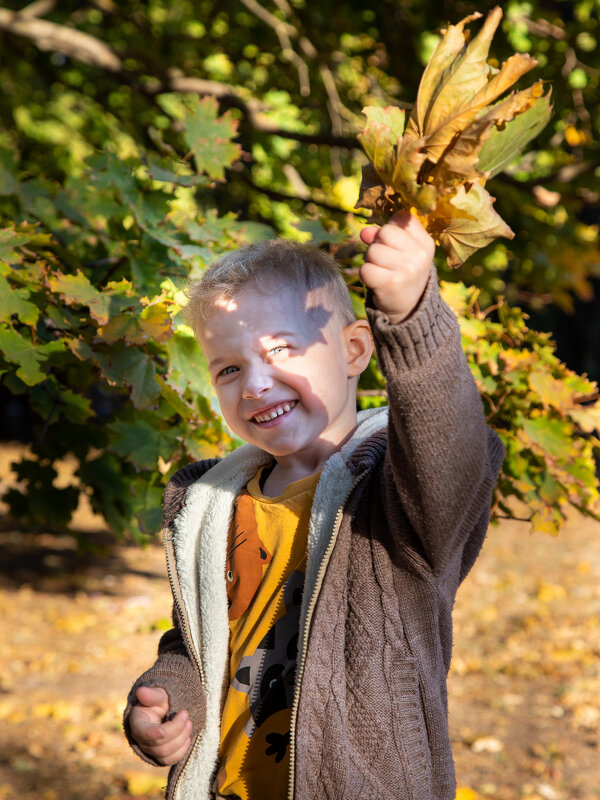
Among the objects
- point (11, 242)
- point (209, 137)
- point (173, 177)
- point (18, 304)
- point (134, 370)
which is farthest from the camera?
point (209, 137)

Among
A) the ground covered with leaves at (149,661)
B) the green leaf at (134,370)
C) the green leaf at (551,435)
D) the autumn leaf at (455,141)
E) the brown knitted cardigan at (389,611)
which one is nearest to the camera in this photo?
the autumn leaf at (455,141)

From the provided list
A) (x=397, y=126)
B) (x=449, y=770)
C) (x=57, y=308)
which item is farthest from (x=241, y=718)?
(x=57, y=308)

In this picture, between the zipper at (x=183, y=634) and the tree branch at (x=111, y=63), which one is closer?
the zipper at (x=183, y=634)

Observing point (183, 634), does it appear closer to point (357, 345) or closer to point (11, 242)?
point (357, 345)

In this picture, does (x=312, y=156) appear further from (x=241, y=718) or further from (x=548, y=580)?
(x=241, y=718)

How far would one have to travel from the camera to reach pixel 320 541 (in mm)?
1209

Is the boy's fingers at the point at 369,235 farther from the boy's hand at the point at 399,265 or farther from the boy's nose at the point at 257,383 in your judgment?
the boy's nose at the point at 257,383

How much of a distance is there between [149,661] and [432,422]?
4.15 metres

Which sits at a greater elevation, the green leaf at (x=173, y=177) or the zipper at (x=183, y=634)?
the green leaf at (x=173, y=177)

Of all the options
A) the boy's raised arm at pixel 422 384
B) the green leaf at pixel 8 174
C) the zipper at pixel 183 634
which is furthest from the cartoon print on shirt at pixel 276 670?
the green leaf at pixel 8 174

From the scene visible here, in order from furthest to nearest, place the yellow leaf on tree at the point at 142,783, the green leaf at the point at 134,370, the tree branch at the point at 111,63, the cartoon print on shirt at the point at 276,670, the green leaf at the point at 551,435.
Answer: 1. the tree branch at the point at 111,63
2. the yellow leaf on tree at the point at 142,783
3. the green leaf at the point at 551,435
4. the green leaf at the point at 134,370
5. the cartoon print on shirt at the point at 276,670

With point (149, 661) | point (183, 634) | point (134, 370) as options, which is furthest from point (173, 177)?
point (149, 661)

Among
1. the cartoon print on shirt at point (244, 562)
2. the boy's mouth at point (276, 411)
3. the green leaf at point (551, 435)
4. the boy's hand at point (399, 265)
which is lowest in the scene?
the green leaf at point (551, 435)

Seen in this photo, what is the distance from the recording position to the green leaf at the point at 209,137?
2.40 meters
